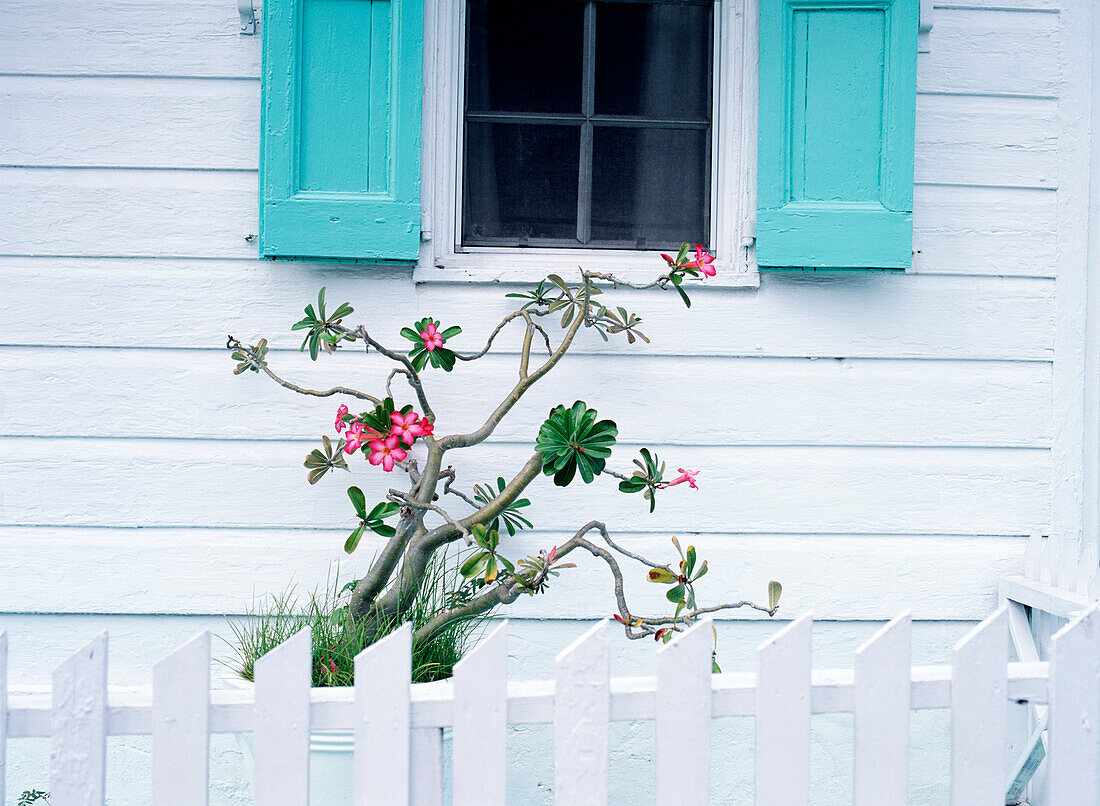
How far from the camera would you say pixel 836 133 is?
2.31m

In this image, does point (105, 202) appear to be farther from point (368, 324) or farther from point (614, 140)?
point (614, 140)

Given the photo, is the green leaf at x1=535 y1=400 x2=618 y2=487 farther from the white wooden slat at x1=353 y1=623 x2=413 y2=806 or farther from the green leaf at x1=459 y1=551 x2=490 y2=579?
the white wooden slat at x1=353 y1=623 x2=413 y2=806

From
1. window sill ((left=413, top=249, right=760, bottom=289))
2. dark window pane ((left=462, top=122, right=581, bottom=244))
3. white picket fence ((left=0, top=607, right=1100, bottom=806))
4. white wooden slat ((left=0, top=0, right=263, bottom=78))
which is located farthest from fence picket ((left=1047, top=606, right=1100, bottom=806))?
white wooden slat ((left=0, top=0, right=263, bottom=78))

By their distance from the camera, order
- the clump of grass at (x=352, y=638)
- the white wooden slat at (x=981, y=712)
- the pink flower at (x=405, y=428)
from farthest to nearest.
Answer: the pink flower at (x=405, y=428), the clump of grass at (x=352, y=638), the white wooden slat at (x=981, y=712)

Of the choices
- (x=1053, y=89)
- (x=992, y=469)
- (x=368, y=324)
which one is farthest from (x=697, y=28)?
(x=992, y=469)

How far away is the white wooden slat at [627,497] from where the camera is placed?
7.50 feet

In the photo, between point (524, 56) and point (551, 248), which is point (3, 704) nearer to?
point (551, 248)

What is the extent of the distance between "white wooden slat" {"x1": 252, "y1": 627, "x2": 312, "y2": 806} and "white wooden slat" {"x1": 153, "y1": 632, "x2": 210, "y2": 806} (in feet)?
0.27

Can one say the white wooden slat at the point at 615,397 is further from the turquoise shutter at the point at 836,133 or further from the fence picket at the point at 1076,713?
the fence picket at the point at 1076,713

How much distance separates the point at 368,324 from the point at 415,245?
247 millimetres

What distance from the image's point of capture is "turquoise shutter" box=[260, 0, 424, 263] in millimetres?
2221

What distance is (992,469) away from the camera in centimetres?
238

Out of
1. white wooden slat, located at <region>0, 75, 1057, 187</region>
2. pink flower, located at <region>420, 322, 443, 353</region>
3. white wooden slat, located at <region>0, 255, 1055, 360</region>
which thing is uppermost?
white wooden slat, located at <region>0, 75, 1057, 187</region>

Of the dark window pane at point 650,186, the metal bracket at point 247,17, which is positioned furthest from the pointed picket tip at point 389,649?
the metal bracket at point 247,17
